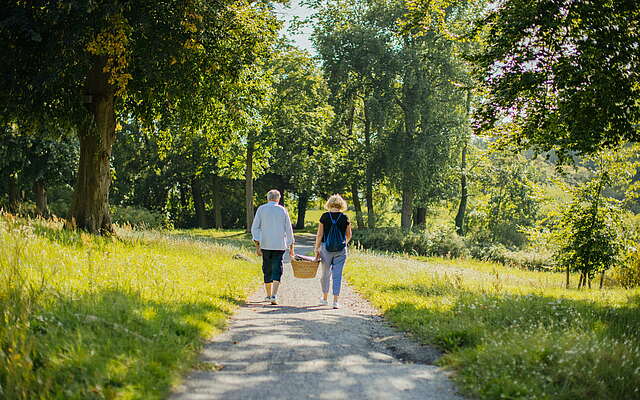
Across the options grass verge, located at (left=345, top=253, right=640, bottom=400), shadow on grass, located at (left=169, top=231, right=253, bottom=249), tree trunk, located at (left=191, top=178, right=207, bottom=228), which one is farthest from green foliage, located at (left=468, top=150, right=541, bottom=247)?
grass verge, located at (left=345, top=253, right=640, bottom=400)

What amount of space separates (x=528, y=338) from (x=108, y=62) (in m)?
10.1

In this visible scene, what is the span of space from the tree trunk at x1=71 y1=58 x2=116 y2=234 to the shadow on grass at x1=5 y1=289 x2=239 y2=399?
763cm

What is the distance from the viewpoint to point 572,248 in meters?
14.9

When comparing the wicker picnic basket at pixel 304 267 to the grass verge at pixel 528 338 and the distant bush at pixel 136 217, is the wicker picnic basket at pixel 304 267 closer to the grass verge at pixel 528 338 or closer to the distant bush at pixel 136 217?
the grass verge at pixel 528 338

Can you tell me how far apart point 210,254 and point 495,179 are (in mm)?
Result: 30710

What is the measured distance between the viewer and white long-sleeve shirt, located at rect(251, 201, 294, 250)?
33.4 feet

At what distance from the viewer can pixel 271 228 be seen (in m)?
10.2

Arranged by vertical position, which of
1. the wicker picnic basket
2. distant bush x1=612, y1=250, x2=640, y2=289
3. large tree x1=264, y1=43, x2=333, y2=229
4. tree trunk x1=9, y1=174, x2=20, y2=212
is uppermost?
large tree x1=264, y1=43, x2=333, y2=229

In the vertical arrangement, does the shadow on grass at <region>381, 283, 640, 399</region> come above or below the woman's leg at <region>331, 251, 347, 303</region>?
below

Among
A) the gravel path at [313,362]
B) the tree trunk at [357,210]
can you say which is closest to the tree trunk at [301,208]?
the tree trunk at [357,210]

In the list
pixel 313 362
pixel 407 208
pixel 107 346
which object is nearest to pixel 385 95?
pixel 407 208

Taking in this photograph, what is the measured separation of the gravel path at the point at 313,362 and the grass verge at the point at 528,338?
13.8 inches

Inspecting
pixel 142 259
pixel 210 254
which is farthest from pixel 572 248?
pixel 142 259

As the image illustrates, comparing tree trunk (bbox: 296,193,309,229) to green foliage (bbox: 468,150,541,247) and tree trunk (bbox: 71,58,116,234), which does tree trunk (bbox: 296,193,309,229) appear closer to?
green foliage (bbox: 468,150,541,247)
